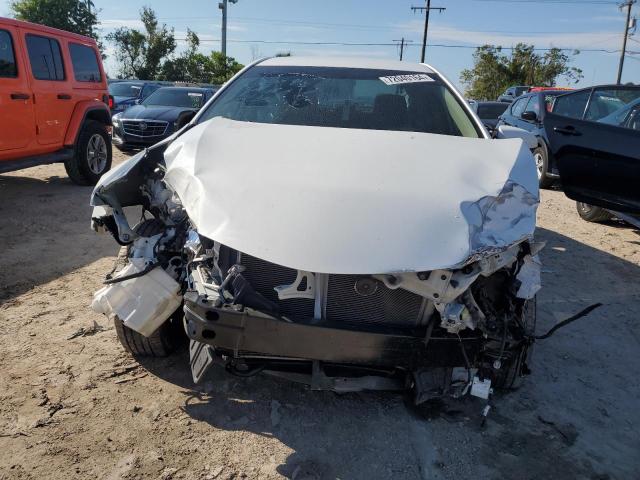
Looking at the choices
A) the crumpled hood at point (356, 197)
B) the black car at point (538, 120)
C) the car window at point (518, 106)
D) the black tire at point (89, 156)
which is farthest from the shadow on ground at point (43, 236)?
the car window at point (518, 106)

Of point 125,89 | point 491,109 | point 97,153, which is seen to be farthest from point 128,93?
point 491,109

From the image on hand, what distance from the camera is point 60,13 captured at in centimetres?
3422

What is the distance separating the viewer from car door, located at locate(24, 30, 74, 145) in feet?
21.7

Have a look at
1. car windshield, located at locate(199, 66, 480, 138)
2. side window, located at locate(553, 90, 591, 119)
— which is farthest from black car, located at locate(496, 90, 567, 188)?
car windshield, located at locate(199, 66, 480, 138)

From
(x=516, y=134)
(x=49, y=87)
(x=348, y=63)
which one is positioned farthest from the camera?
(x=49, y=87)

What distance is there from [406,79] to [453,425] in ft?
8.11

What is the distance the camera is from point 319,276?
91.5 inches

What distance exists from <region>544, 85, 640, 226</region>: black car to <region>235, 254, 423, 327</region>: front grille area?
363 cm

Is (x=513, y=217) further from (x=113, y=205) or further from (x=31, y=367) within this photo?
(x=31, y=367)

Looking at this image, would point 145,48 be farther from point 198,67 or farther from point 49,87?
point 49,87

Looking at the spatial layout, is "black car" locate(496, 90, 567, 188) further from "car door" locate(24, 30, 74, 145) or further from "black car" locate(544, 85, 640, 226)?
"car door" locate(24, 30, 74, 145)

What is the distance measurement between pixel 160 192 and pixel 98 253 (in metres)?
2.27

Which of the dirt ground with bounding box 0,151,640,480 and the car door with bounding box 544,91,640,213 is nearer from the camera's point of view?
the dirt ground with bounding box 0,151,640,480

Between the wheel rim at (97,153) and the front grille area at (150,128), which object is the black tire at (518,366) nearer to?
the wheel rim at (97,153)
